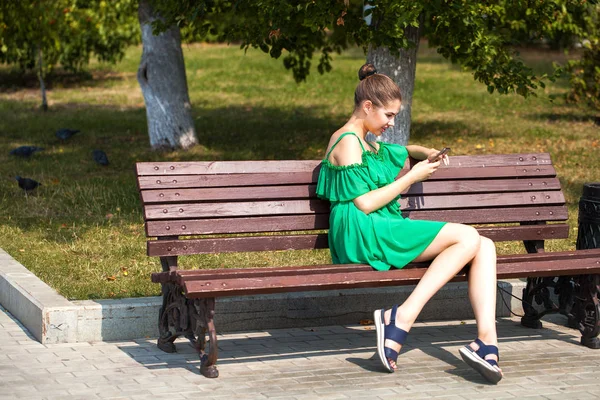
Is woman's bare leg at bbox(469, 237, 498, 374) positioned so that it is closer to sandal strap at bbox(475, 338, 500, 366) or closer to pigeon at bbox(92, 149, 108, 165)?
sandal strap at bbox(475, 338, 500, 366)

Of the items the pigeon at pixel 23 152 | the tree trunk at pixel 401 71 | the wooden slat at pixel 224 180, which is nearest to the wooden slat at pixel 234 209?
the wooden slat at pixel 224 180

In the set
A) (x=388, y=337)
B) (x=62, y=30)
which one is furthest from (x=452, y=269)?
(x=62, y=30)

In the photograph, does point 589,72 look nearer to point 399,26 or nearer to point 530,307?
point 399,26

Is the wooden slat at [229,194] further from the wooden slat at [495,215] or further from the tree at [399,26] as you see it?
the tree at [399,26]

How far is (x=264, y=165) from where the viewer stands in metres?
5.61

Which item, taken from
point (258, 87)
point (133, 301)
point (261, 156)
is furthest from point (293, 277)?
point (258, 87)

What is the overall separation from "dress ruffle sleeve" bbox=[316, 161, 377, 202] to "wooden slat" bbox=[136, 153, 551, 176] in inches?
10.6

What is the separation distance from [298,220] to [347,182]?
46 cm

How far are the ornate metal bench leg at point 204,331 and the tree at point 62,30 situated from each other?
976cm

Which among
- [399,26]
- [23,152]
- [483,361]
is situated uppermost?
[399,26]

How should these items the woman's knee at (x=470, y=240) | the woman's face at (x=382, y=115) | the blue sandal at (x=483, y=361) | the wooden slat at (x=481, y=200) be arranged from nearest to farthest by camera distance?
1. the blue sandal at (x=483, y=361)
2. the woman's knee at (x=470, y=240)
3. the woman's face at (x=382, y=115)
4. the wooden slat at (x=481, y=200)

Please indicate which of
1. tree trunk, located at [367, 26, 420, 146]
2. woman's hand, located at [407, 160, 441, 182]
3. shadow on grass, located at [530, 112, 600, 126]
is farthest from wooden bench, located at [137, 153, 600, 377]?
shadow on grass, located at [530, 112, 600, 126]

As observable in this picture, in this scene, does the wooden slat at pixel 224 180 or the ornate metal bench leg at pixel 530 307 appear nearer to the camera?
the wooden slat at pixel 224 180

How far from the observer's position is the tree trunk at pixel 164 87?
1272 centimetres
